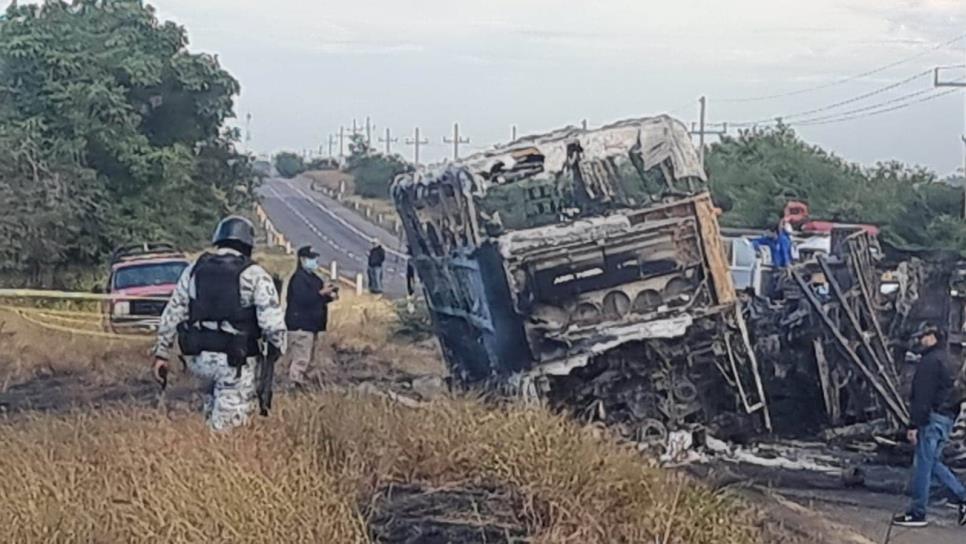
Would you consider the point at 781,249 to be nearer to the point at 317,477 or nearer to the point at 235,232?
the point at 235,232

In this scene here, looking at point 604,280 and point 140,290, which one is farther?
point 140,290

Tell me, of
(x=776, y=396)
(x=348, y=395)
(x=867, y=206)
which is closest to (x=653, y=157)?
(x=776, y=396)

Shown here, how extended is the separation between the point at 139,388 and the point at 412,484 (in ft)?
39.2

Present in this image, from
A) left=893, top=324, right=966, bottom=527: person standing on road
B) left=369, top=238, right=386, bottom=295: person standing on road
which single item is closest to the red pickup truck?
left=369, top=238, right=386, bottom=295: person standing on road

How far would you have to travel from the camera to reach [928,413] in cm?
1098

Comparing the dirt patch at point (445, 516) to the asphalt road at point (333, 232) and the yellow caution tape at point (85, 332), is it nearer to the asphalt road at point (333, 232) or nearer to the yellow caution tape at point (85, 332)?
the yellow caution tape at point (85, 332)

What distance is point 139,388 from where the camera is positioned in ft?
62.7

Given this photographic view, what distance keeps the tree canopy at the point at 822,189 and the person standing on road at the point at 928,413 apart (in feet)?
123

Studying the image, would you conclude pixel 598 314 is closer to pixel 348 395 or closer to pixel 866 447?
pixel 866 447

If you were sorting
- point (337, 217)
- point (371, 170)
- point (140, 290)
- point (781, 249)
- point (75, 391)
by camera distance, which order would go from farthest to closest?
point (371, 170)
point (337, 217)
point (140, 290)
point (781, 249)
point (75, 391)

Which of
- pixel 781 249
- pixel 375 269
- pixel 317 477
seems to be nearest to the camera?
pixel 317 477

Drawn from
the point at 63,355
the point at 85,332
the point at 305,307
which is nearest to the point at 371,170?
the point at 85,332

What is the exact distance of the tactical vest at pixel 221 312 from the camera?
29.8 feet

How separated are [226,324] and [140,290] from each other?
17637 millimetres
